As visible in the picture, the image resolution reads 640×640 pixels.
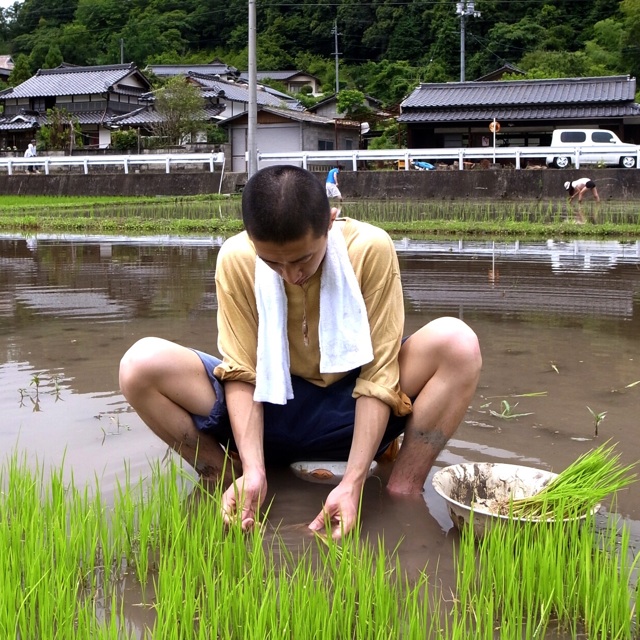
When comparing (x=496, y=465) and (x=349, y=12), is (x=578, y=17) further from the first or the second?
(x=496, y=465)

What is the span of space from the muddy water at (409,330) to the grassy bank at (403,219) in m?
2.41

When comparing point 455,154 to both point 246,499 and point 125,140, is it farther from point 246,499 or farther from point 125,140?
point 246,499

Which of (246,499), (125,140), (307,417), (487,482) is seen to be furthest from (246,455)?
(125,140)

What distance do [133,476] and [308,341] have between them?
76cm

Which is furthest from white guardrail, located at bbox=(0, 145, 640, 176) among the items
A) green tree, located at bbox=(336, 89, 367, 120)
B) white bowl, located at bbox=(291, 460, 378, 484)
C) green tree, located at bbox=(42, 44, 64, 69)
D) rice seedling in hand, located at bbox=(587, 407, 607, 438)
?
green tree, located at bbox=(42, 44, 64, 69)

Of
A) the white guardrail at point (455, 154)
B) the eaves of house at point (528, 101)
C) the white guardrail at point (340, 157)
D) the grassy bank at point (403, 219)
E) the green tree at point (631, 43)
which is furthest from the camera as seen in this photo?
the green tree at point (631, 43)

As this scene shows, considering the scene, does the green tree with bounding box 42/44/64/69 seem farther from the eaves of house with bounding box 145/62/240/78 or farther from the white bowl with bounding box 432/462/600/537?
the white bowl with bounding box 432/462/600/537

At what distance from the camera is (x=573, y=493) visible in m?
2.01

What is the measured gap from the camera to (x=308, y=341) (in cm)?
241

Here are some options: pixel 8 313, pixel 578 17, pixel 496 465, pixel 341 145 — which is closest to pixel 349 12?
pixel 578 17

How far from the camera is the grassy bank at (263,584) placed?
1604 mm

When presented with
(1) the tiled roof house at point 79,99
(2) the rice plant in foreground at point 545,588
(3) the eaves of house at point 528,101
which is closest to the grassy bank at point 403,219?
(2) the rice plant in foreground at point 545,588

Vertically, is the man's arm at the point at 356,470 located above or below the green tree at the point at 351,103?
below

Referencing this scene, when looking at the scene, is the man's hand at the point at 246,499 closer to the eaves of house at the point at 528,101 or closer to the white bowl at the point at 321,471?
the white bowl at the point at 321,471
